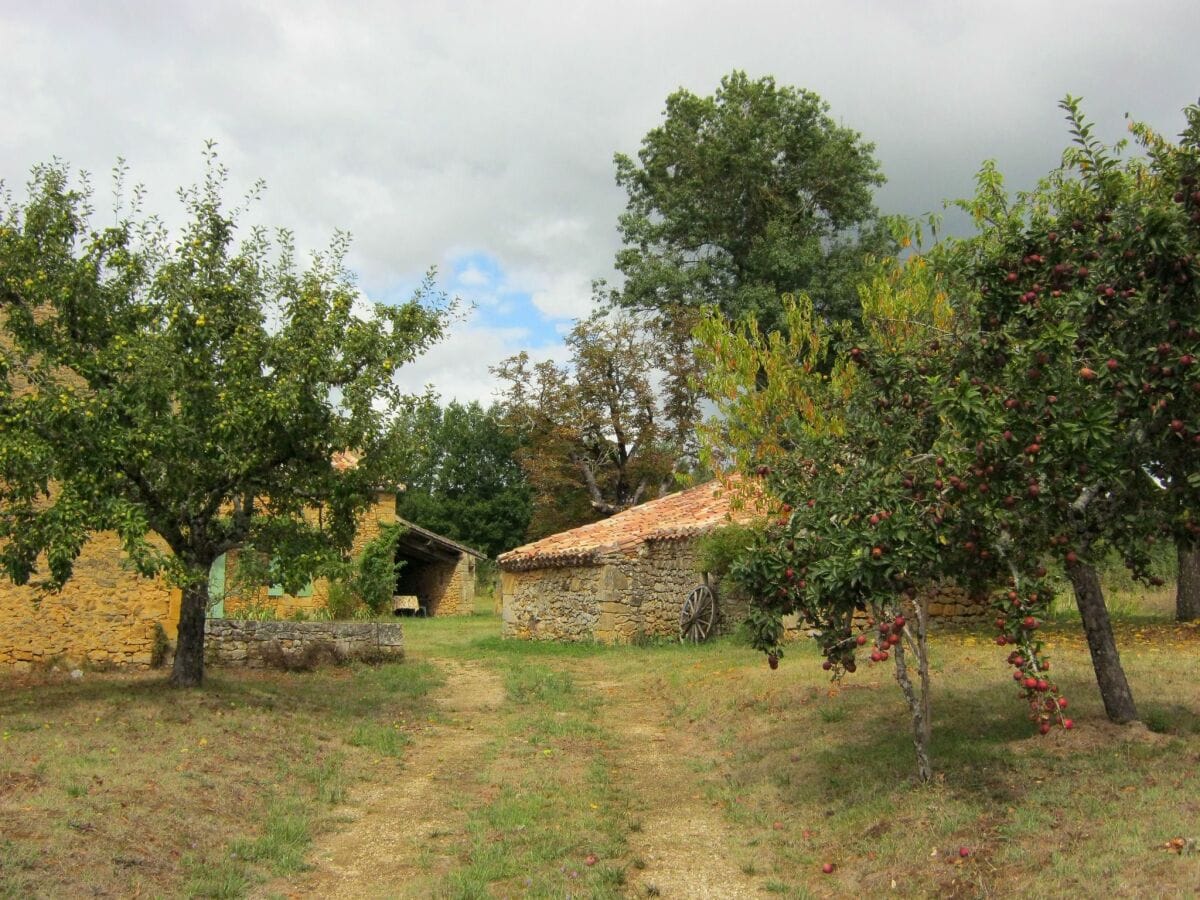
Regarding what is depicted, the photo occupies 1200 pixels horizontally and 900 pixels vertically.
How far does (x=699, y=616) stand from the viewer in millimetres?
18672

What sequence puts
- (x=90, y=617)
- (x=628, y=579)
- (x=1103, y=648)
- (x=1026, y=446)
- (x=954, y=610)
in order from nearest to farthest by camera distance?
(x=1026, y=446), (x=1103, y=648), (x=90, y=617), (x=954, y=610), (x=628, y=579)

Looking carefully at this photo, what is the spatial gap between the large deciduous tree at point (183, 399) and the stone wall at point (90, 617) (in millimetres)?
2042

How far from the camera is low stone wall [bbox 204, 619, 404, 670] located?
48.3 ft

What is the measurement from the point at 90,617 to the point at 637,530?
36.4 feet

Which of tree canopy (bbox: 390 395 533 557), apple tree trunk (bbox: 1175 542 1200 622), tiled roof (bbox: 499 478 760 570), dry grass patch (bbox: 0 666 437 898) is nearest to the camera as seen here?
dry grass patch (bbox: 0 666 437 898)

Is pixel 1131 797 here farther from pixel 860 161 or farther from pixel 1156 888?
pixel 860 161

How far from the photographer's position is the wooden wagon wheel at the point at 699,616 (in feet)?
60.8

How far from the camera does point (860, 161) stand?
1164 inches

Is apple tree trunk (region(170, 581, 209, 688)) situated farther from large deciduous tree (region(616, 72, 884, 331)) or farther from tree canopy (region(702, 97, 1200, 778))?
large deciduous tree (region(616, 72, 884, 331))

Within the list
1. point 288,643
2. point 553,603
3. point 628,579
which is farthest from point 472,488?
point 288,643

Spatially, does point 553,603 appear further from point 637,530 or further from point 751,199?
point 751,199

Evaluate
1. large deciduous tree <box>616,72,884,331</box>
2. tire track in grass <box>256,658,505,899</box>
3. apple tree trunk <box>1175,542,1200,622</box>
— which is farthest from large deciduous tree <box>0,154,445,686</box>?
large deciduous tree <box>616,72,884,331</box>

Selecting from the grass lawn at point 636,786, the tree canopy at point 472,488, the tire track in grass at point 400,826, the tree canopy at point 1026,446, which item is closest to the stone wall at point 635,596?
the grass lawn at point 636,786

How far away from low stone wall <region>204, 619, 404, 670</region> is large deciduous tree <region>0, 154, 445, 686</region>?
347cm
